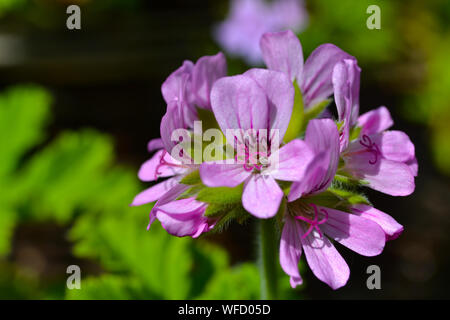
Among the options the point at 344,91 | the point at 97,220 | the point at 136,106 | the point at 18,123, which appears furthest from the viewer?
the point at 136,106

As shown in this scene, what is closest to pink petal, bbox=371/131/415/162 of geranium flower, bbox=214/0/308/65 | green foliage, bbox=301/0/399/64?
geranium flower, bbox=214/0/308/65

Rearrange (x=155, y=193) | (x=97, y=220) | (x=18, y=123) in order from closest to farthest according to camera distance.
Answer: (x=155, y=193)
(x=97, y=220)
(x=18, y=123)

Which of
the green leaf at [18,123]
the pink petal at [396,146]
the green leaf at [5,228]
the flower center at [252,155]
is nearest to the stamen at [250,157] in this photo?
the flower center at [252,155]

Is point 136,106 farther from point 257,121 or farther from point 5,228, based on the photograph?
point 257,121

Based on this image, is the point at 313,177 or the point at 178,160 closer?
the point at 313,177

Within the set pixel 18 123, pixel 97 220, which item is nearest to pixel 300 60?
pixel 97 220

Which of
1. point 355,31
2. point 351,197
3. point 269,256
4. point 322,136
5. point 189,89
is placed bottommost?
point 269,256

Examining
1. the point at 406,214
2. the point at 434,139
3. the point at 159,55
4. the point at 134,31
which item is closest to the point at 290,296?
the point at 406,214
